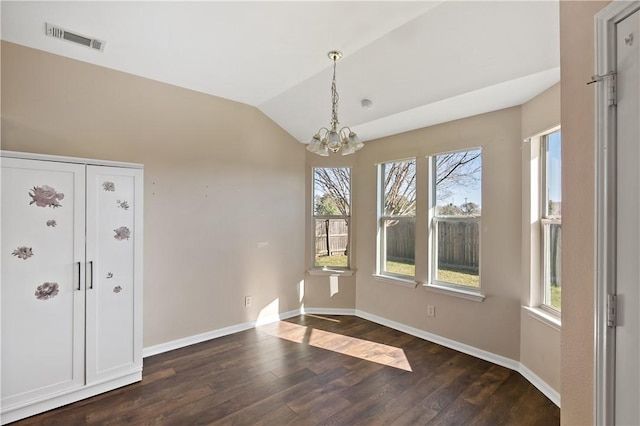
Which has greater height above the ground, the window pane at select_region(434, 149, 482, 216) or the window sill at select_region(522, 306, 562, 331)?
the window pane at select_region(434, 149, 482, 216)

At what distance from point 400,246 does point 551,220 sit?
1.79 metres

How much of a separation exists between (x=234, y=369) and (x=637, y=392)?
9.35 ft

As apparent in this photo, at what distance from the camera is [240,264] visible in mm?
3918

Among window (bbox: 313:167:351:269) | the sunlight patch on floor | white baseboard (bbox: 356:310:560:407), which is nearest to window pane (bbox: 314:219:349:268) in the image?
window (bbox: 313:167:351:269)

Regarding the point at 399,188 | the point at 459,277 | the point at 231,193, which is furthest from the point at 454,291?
the point at 231,193

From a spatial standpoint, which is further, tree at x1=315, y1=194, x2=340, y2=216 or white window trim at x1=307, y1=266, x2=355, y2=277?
tree at x1=315, y1=194, x2=340, y2=216

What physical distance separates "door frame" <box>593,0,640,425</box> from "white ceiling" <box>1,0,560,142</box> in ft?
3.54

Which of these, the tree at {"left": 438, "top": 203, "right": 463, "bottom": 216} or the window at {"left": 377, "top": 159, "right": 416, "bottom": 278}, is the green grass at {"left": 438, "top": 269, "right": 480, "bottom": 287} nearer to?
Answer: the window at {"left": 377, "top": 159, "right": 416, "bottom": 278}

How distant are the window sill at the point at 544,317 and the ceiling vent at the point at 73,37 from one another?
436 cm

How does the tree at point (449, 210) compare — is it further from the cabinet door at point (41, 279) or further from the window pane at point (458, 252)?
the cabinet door at point (41, 279)

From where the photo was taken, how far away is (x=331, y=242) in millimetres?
4680

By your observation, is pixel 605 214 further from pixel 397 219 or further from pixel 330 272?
pixel 330 272

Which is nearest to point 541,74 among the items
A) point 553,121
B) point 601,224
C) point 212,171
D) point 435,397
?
point 553,121

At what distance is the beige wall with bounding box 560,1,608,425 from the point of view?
1171 millimetres
